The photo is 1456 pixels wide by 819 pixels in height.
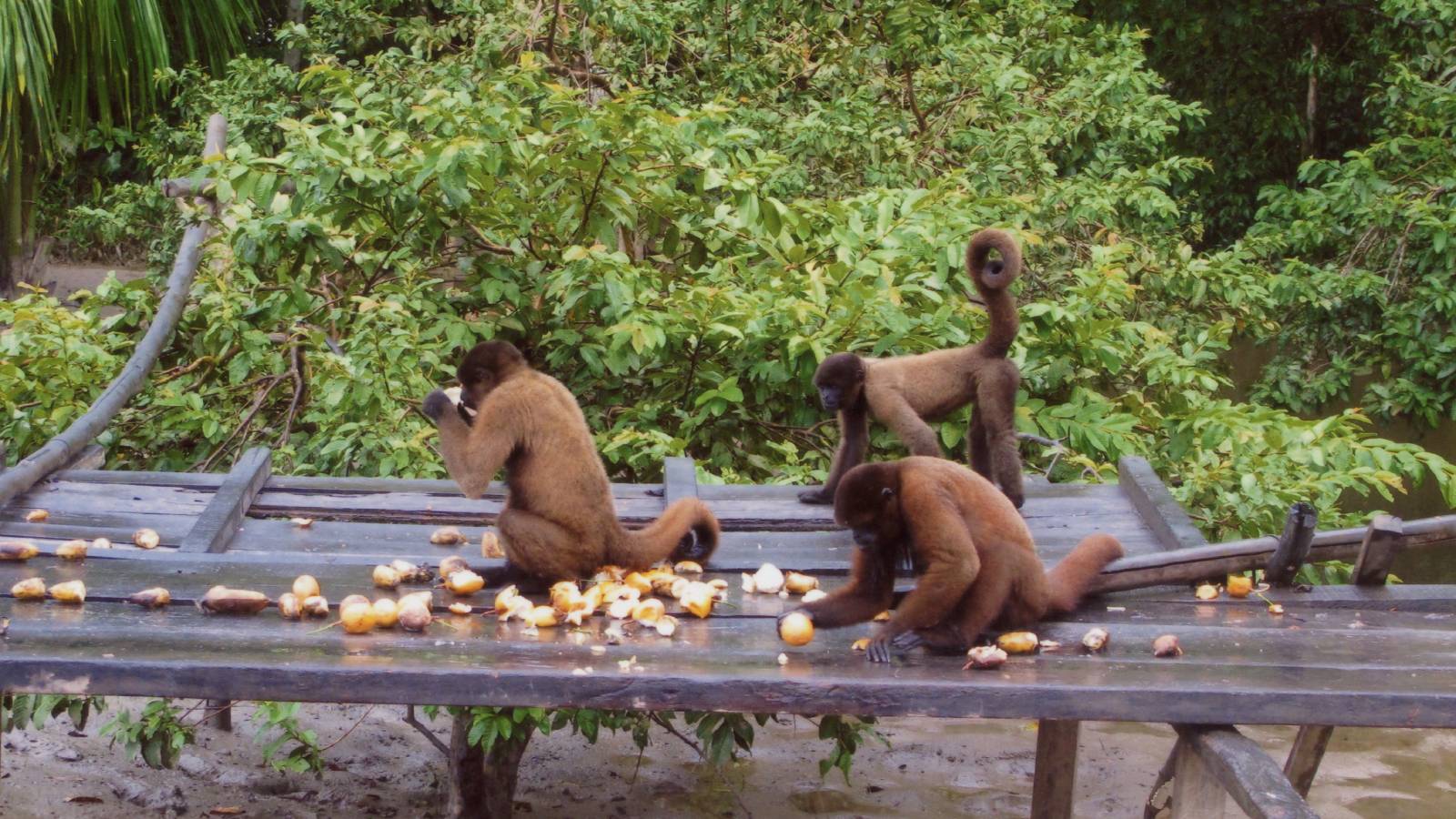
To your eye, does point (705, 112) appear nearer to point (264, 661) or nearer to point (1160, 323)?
point (1160, 323)

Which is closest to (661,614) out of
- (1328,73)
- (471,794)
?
(471,794)

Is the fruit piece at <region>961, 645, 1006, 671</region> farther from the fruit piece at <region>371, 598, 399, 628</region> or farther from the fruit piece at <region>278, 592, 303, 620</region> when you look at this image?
the fruit piece at <region>278, 592, 303, 620</region>

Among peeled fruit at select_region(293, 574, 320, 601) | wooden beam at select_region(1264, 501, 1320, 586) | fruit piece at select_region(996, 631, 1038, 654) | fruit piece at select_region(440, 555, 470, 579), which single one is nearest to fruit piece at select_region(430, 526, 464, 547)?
fruit piece at select_region(440, 555, 470, 579)

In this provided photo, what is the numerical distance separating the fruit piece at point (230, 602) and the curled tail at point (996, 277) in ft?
9.35

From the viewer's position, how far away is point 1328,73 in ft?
34.5

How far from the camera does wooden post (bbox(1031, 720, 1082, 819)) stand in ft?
16.0

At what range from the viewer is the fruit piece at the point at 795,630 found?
329 centimetres


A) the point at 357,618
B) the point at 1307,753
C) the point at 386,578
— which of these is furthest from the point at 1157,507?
the point at 357,618

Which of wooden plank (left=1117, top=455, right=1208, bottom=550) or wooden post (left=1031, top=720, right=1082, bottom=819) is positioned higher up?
wooden plank (left=1117, top=455, right=1208, bottom=550)

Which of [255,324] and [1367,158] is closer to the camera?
[255,324]

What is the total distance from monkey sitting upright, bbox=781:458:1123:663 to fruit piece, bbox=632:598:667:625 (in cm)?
37

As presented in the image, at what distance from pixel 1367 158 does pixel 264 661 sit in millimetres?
7889

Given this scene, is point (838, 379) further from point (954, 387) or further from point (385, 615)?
point (385, 615)

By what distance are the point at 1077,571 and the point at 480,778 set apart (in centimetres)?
255
